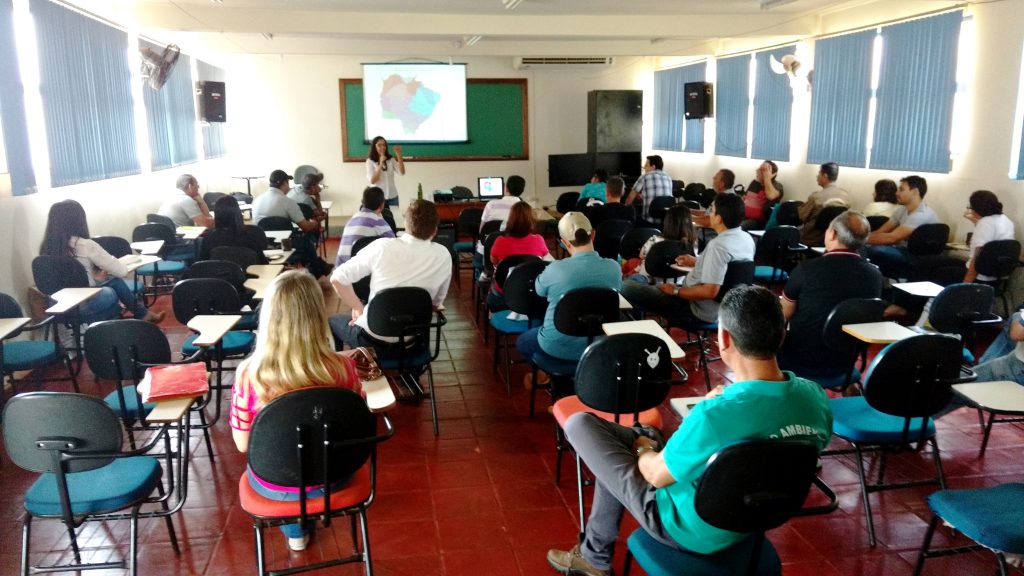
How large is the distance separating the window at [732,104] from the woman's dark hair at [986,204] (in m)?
5.16

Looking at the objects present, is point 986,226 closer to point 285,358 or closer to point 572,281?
point 572,281

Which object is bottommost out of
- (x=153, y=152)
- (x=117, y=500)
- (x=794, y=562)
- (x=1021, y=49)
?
(x=794, y=562)

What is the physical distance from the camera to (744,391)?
6.42 feet

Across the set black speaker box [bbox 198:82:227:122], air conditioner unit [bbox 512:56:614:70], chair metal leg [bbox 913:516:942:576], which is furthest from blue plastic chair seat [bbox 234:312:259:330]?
air conditioner unit [bbox 512:56:614:70]

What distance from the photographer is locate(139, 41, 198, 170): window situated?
8719mm

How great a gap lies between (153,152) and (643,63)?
30.0 feet

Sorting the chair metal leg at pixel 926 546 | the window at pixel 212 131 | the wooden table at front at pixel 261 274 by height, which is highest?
the window at pixel 212 131

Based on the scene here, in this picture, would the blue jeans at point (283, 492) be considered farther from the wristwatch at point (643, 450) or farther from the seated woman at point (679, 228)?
the seated woman at point (679, 228)

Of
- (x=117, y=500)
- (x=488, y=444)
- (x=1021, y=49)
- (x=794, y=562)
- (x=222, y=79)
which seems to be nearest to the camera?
(x=117, y=500)

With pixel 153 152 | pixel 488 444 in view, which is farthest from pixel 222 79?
pixel 488 444

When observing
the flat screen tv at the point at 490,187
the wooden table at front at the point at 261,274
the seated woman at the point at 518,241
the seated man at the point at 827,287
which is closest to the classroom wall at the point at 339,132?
the flat screen tv at the point at 490,187

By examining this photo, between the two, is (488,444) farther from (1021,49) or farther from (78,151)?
(1021,49)

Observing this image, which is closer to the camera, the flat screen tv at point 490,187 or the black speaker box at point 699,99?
the flat screen tv at point 490,187

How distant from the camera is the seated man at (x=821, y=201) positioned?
24.7 feet
